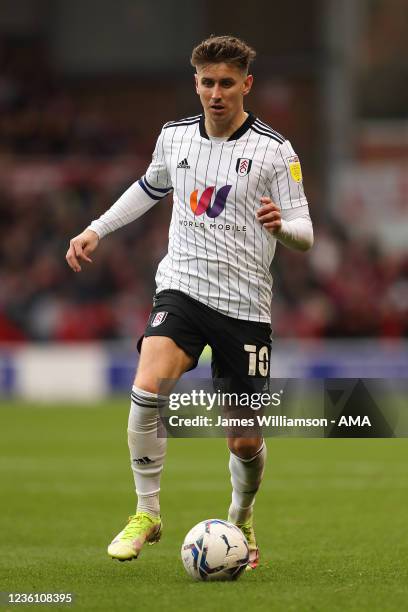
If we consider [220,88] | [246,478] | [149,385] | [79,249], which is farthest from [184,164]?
[246,478]

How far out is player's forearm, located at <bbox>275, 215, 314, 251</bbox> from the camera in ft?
20.5

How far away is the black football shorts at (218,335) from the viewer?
654cm

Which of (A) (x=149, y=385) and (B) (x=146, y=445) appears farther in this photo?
(B) (x=146, y=445)

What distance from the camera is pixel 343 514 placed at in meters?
9.18

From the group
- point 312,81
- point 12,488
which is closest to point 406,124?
point 312,81

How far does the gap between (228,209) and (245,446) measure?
118 centimetres

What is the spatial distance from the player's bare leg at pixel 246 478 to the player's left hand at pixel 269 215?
1221 millimetres

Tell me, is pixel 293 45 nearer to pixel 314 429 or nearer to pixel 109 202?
pixel 109 202

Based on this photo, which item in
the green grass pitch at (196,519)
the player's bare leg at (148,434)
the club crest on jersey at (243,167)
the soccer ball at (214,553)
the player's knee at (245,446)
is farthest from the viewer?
the player's knee at (245,446)

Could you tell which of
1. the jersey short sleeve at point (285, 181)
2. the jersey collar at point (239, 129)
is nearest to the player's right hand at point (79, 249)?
the jersey collar at point (239, 129)

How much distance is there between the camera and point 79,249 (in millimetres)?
6605

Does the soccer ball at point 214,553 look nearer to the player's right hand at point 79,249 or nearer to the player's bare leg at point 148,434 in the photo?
the player's bare leg at point 148,434

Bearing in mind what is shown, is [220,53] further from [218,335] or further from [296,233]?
[218,335]

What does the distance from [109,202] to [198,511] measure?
485 inches
